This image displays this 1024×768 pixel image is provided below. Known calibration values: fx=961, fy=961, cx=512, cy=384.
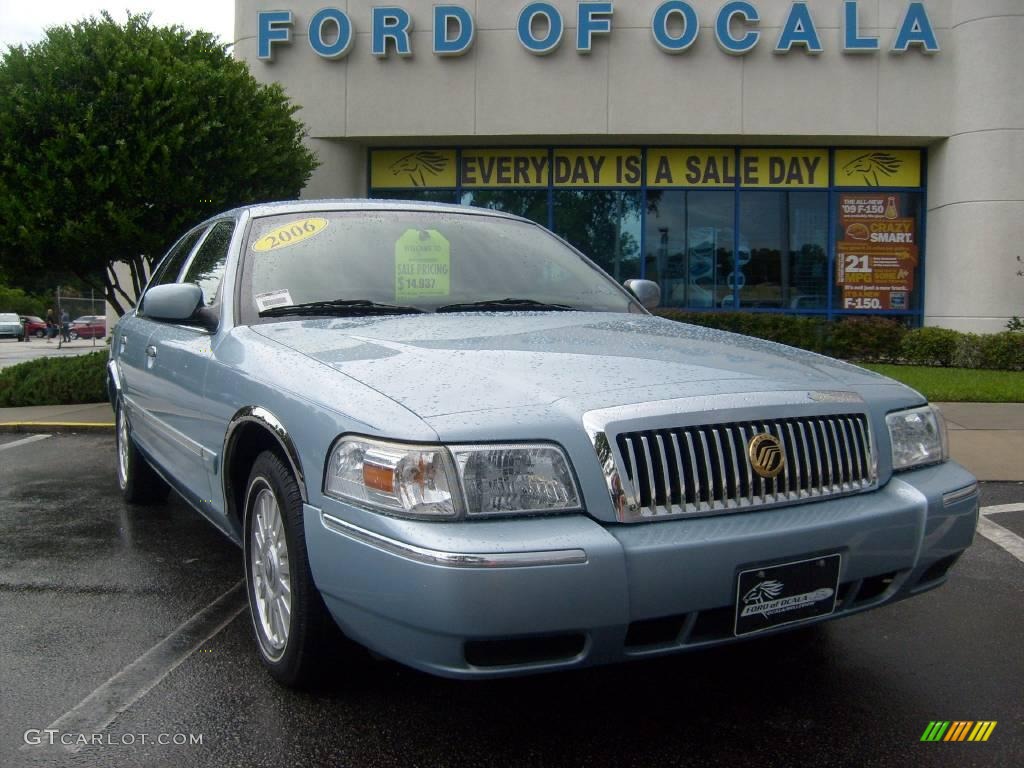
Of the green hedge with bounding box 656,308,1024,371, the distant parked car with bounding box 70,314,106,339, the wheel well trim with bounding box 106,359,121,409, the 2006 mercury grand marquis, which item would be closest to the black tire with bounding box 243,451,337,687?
the 2006 mercury grand marquis

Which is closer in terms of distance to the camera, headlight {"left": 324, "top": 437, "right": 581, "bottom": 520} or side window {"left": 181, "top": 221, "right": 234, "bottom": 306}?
headlight {"left": 324, "top": 437, "right": 581, "bottom": 520}

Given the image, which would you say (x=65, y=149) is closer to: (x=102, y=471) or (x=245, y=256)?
(x=102, y=471)

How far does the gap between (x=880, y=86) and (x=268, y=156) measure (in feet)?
33.5

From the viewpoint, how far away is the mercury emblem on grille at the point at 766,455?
255cm

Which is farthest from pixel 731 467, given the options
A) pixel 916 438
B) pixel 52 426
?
pixel 52 426

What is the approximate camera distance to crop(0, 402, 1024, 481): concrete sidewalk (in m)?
6.95

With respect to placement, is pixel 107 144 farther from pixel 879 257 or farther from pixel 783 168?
pixel 879 257

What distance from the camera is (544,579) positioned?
7.38ft

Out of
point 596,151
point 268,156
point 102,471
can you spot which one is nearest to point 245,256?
point 102,471

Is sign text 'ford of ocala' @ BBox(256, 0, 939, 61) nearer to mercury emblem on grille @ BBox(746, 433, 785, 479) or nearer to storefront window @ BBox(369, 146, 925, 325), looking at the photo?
storefront window @ BBox(369, 146, 925, 325)

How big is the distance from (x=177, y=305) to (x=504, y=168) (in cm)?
1444

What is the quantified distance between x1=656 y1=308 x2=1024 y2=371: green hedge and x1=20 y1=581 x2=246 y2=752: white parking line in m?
11.9

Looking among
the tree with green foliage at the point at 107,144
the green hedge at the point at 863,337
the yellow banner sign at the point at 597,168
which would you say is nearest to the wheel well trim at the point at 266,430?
the tree with green foliage at the point at 107,144

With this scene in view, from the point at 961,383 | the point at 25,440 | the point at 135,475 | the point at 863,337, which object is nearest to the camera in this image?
the point at 135,475
